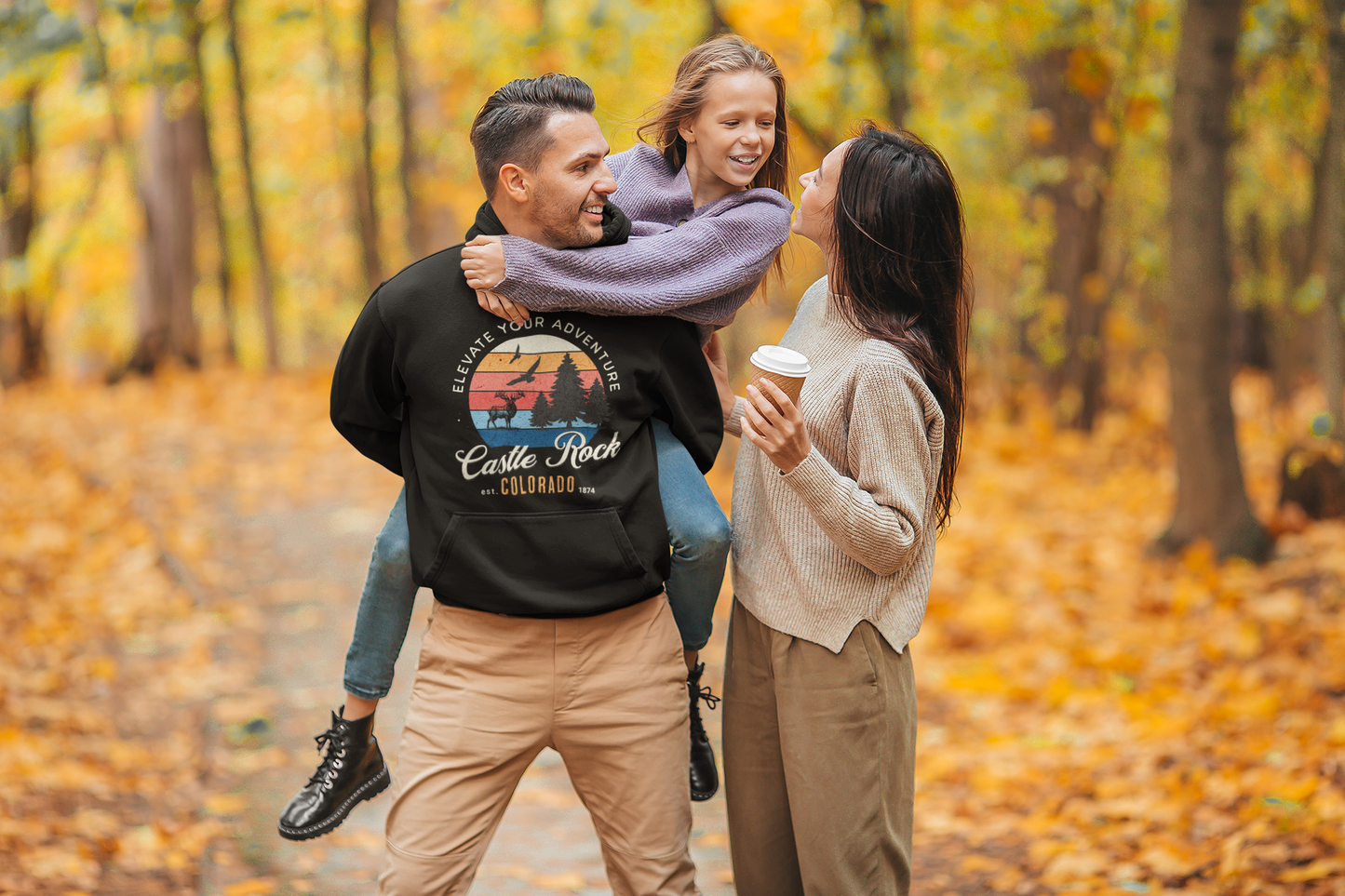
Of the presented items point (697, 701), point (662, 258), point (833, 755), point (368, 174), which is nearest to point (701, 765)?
Result: point (697, 701)

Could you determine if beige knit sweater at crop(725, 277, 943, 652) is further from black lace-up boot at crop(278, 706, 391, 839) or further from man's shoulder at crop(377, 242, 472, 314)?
black lace-up boot at crop(278, 706, 391, 839)

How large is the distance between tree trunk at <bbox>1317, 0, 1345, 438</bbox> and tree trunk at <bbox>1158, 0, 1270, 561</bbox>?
0.56 meters

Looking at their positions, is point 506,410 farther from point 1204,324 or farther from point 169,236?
point 169,236

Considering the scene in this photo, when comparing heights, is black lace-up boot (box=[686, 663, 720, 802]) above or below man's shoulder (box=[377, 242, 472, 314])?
below

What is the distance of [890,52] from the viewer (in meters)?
8.13

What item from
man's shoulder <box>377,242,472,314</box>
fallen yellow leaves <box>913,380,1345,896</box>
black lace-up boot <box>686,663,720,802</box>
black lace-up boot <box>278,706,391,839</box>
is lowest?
fallen yellow leaves <box>913,380,1345,896</box>

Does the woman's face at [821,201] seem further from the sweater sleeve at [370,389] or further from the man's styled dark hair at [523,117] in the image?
the sweater sleeve at [370,389]

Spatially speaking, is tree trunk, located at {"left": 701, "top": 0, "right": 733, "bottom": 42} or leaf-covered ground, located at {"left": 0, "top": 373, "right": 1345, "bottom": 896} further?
tree trunk, located at {"left": 701, "top": 0, "right": 733, "bottom": 42}

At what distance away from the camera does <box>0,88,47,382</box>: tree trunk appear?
15.4 meters

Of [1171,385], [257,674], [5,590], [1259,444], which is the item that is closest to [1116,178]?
[1259,444]

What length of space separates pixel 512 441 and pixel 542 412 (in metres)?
0.08

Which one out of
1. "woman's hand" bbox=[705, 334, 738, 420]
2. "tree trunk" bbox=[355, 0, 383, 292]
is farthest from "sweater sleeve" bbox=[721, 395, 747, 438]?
"tree trunk" bbox=[355, 0, 383, 292]

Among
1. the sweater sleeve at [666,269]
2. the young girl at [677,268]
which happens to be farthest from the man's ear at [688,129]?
the sweater sleeve at [666,269]

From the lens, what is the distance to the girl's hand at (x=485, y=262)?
2090 mm
